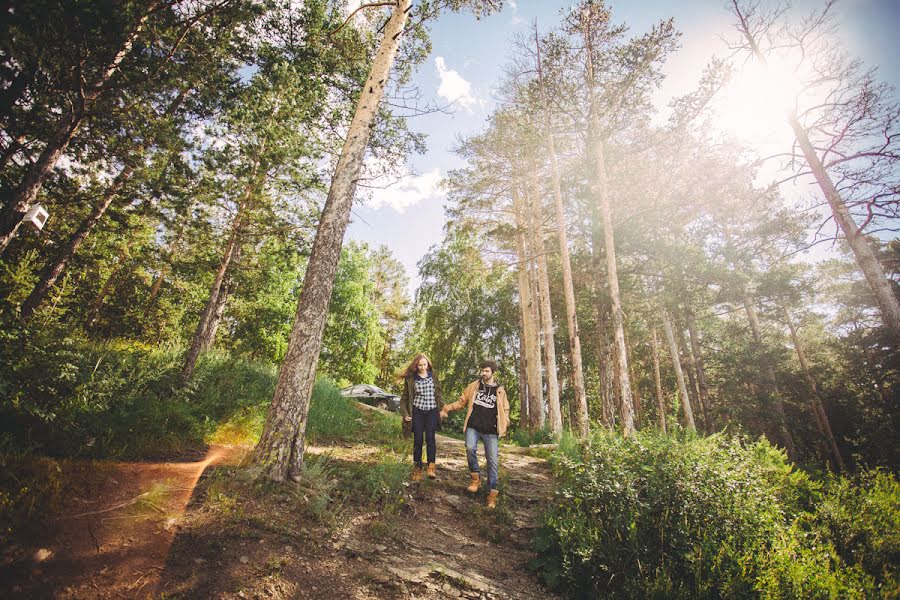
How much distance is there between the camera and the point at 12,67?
6117 mm

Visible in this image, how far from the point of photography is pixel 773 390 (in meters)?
17.0

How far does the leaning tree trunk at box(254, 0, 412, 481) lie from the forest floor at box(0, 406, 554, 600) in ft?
1.26

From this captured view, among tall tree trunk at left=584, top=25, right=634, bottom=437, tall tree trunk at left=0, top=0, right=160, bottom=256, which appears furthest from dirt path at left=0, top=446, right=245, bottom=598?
tall tree trunk at left=584, top=25, right=634, bottom=437

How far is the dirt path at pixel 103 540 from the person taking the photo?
86.8 inches

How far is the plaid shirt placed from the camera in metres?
5.96

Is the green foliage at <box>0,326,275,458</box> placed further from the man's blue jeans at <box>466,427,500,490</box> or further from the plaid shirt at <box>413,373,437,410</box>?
the man's blue jeans at <box>466,427,500,490</box>

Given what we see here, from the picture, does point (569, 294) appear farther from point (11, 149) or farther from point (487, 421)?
point (11, 149)

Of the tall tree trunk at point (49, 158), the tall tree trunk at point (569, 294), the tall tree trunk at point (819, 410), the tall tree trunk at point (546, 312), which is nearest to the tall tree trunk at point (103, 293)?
the tall tree trunk at point (49, 158)

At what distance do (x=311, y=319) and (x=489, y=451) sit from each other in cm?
344

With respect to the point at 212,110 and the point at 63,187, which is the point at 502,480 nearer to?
the point at 212,110

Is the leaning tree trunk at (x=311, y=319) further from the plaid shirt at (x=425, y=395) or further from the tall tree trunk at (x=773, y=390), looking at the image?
the tall tree trunk at (x=773, y=390)

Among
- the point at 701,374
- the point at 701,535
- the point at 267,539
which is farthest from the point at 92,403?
the point at 701,374

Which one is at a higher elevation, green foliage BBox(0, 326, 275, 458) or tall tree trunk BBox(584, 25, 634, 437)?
tall tree trunk BBox(584, 25, 634, 437)

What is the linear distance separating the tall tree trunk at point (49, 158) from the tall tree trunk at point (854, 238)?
1480cm
